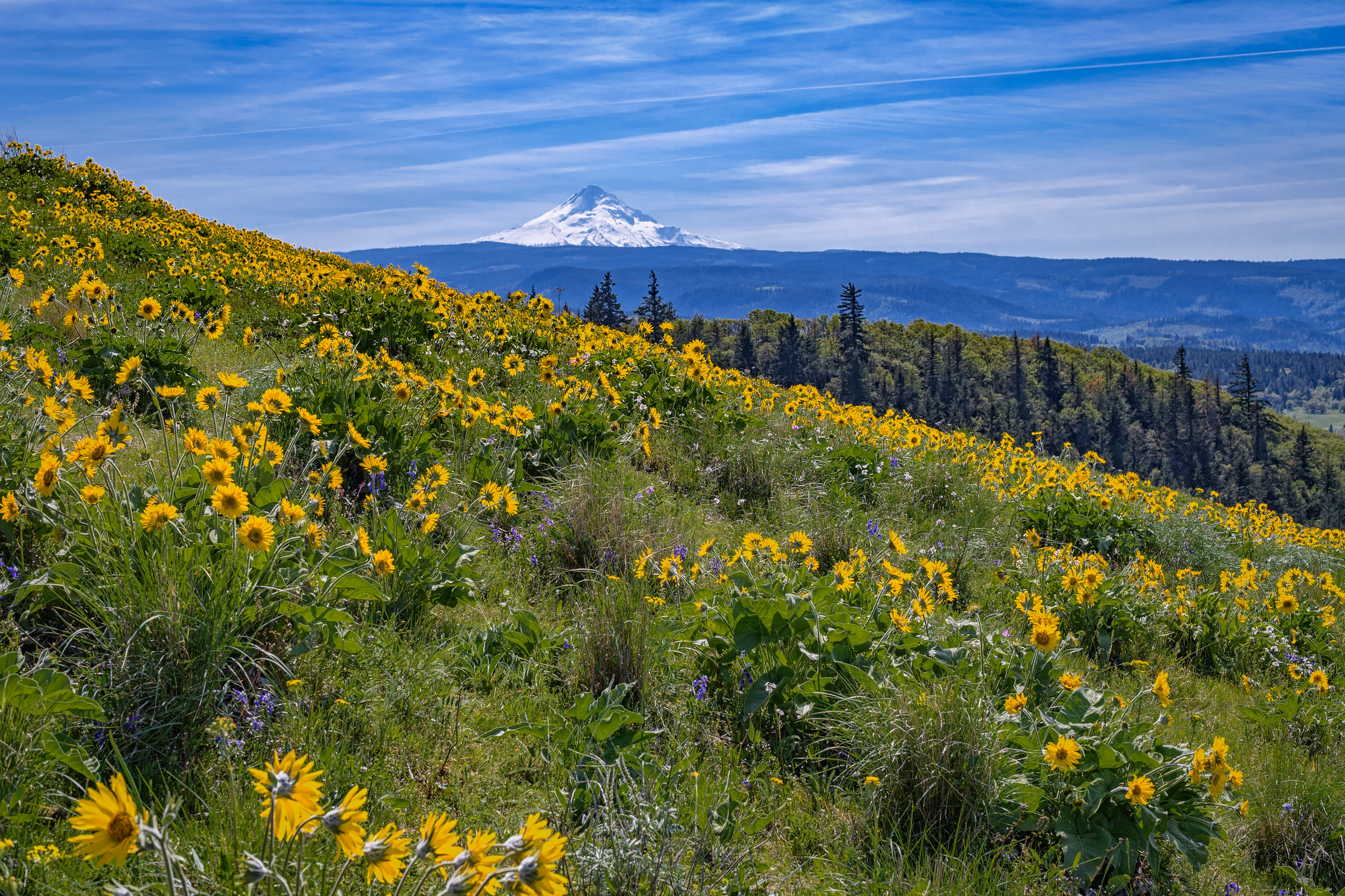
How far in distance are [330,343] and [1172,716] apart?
530cm

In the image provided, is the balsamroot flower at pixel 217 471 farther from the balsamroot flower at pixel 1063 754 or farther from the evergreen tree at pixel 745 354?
the evergreen tree at pixel 745 354

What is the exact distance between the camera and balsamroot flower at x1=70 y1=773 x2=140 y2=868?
111 centimetres

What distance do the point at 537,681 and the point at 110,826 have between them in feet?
6.16


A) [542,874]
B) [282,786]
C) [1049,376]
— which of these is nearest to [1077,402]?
[1049,376]

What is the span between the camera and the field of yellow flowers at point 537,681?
75.7 inches

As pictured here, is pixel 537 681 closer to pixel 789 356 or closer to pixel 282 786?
pixel 282 786

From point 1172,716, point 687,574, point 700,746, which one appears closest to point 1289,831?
point 1172,716

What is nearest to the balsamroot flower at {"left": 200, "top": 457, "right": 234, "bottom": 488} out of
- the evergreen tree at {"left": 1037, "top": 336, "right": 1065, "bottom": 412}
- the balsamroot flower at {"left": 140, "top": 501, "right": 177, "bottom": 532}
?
the balsamroot flower at {"left": 140, "top": 501, "right": 177, "bottom": 532}

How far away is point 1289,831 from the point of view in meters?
3.04

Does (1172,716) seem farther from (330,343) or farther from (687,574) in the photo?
(330,343)

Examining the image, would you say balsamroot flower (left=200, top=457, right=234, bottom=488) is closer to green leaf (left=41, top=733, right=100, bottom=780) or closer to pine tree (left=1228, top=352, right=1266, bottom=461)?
green leaf (left=41, top=733, right=100, bottom=780)

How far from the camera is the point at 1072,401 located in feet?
385

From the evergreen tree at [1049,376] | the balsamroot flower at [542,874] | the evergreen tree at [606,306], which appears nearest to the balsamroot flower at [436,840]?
the balsamroot flower at [542,874]

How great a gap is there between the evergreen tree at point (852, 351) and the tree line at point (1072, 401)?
254 millimetres
